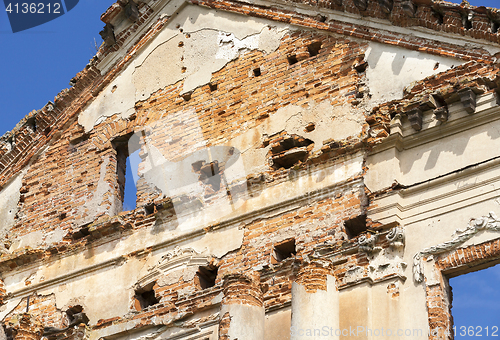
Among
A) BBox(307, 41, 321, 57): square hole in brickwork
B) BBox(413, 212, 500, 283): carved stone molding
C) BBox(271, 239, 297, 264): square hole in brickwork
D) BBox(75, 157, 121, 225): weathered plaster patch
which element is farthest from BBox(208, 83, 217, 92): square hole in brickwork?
BBox(413, 212, 500, 283): carved stone molding

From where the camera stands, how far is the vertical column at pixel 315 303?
792cm

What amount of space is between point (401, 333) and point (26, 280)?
5.58 m

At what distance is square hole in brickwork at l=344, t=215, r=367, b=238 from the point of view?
9203mm

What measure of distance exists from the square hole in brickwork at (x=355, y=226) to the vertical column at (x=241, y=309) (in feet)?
4.14

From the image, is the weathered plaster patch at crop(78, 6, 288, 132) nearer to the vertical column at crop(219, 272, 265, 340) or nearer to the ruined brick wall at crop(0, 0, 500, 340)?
the ruined brick wall at crop(0, 0, 500, 340)

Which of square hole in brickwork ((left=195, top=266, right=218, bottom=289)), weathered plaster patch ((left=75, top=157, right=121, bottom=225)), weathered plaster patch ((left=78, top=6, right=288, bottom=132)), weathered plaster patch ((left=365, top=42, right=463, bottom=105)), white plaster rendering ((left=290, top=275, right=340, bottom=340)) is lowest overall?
white plaster rendering ((left=290, top=275, right=340, bottom=340))

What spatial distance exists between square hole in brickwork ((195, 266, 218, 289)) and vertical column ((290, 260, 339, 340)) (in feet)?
6.19

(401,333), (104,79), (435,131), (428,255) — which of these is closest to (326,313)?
(401,333)

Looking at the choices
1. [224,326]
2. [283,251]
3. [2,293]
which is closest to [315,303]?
[224,326]

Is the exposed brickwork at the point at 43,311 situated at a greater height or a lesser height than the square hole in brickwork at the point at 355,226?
lesser

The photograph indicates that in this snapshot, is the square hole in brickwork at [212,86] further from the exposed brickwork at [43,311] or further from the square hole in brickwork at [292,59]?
the exposed brickwork at [43,311]

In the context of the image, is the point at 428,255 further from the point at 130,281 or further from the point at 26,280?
the point at 26,280

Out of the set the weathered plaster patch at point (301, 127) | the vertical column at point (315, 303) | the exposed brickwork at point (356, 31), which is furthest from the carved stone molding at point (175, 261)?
the exposed brickwork at point (356, 31)

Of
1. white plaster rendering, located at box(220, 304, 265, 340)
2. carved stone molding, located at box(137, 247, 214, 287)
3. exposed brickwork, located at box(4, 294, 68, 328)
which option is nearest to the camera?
white plaster rendering, located at box(220, 304, 265, 340)
